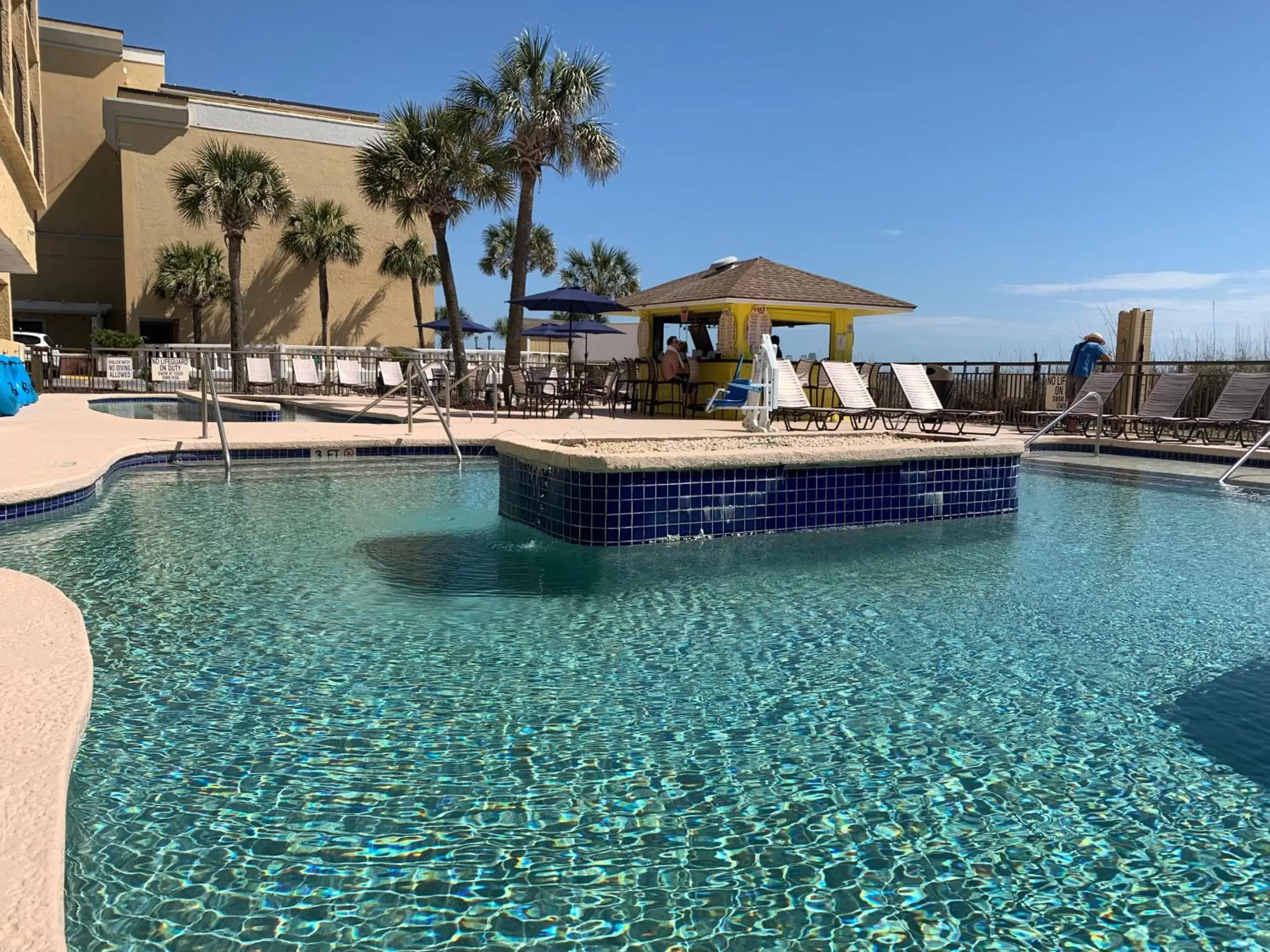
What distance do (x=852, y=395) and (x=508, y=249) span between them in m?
32.0

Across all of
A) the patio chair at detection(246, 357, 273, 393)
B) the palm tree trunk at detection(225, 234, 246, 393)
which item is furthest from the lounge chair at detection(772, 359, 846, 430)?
the palm tree trunk at detection(225, 234, 246, 393)

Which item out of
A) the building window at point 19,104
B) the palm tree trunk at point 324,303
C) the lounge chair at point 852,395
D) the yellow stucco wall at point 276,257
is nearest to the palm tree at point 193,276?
the yellow stucco wall at point 276,257

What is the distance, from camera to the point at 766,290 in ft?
48.8

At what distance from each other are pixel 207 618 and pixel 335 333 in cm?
3481

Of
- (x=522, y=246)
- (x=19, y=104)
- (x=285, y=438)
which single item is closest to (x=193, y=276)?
(x=19, y=104)

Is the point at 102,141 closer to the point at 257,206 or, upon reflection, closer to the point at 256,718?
the point at 257,206

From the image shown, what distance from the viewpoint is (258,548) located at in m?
5.45

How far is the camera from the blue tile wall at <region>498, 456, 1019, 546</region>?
18.5 ft

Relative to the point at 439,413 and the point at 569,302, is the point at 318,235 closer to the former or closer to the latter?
the point at 569,302

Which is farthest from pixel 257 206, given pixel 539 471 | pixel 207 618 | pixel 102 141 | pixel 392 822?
pixel 392 822

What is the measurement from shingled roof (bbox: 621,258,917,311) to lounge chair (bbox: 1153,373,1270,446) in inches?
208

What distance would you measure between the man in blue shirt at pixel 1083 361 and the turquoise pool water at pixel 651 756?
9.32 metres

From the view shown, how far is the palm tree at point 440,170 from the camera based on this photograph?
1739 centimetres

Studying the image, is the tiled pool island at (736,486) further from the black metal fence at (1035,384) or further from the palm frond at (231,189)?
the palm frond at (231,189)
